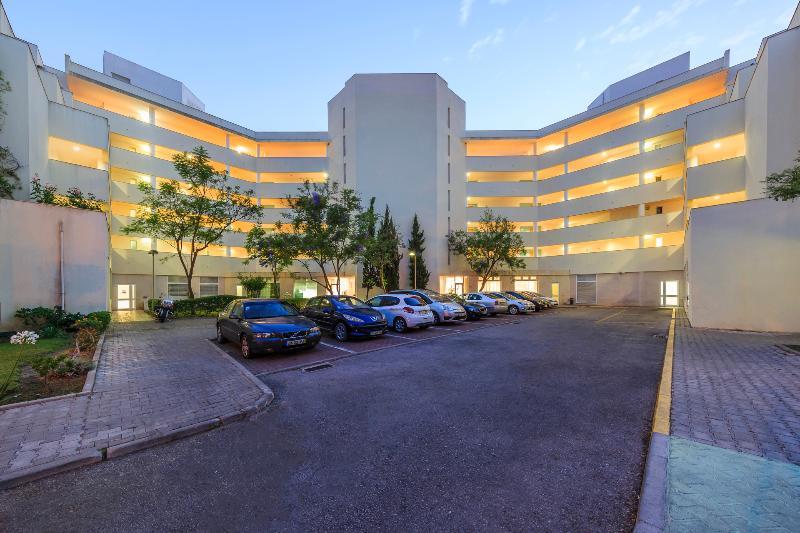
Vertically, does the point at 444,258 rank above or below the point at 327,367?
above

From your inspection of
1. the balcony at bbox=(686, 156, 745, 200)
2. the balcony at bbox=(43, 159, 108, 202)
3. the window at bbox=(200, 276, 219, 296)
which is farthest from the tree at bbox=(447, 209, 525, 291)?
the balcony at bbox=(43, 159, 108, 202)

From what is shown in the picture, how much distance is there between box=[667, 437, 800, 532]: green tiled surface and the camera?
8.30 feet

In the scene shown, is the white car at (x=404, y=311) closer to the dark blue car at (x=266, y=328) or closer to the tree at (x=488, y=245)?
the dark blue car at (x=266, y=328)

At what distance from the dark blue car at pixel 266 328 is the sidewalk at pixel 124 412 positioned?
0.76 meters

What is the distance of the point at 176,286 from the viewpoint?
27750mm

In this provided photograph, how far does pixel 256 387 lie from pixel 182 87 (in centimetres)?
4204

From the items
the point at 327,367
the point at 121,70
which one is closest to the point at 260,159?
the point at 121,70

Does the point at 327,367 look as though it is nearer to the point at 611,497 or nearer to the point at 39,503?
the point at 39,503

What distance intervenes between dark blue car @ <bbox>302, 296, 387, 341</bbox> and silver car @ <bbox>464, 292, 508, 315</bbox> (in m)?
10.7

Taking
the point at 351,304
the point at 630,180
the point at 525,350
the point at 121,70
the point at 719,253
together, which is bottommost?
the point at 525,350

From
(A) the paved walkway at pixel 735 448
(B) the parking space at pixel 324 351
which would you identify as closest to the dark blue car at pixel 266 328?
(B) the parking space at pixel 324 351

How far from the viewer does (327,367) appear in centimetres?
781

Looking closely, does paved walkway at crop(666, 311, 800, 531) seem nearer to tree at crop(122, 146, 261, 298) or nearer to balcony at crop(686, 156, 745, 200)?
balcony at crop(686, 156, 745, 200)

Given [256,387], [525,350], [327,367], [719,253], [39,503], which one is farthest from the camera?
[719,253]
